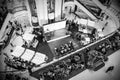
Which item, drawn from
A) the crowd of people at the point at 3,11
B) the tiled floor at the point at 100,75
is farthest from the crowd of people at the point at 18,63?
the tiled floor at the point at 100,75

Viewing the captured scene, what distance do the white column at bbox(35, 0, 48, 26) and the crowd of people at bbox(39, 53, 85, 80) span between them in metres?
5.98

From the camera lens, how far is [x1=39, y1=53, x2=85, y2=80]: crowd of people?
995cm

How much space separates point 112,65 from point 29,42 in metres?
9.45

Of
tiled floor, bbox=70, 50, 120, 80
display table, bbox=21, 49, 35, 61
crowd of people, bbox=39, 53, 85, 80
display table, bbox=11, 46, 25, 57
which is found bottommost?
tiled floor, bbox=70, 50, 120, 80

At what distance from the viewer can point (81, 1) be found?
54.0ft

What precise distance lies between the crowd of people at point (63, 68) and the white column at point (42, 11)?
5.98m

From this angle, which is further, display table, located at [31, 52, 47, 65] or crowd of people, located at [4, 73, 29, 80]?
display table, located at [31, 52, 47, 65]

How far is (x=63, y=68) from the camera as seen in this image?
10469 millimetres

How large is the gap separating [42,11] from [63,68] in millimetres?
7034

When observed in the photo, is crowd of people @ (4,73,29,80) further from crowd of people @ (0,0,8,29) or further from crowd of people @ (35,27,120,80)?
crowd of people @ (0,0,8,29)

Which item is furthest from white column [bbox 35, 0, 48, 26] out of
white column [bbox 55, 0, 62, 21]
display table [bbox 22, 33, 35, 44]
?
display table [bbox 22, 33, 35, 44]

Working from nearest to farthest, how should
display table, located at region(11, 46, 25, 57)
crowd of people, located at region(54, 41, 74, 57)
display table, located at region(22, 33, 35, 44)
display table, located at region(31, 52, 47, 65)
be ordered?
display table, located at region(31, 52, 47, 65), display table, located at region(11, 46, 25, 57), crowd of people, located at region(54, 41, 74, 57), display table, located at region(22, 33, 35, 44)

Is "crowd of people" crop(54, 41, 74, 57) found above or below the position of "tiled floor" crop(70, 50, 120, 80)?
above

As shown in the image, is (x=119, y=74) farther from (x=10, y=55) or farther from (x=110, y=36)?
(x=10, y=55)
